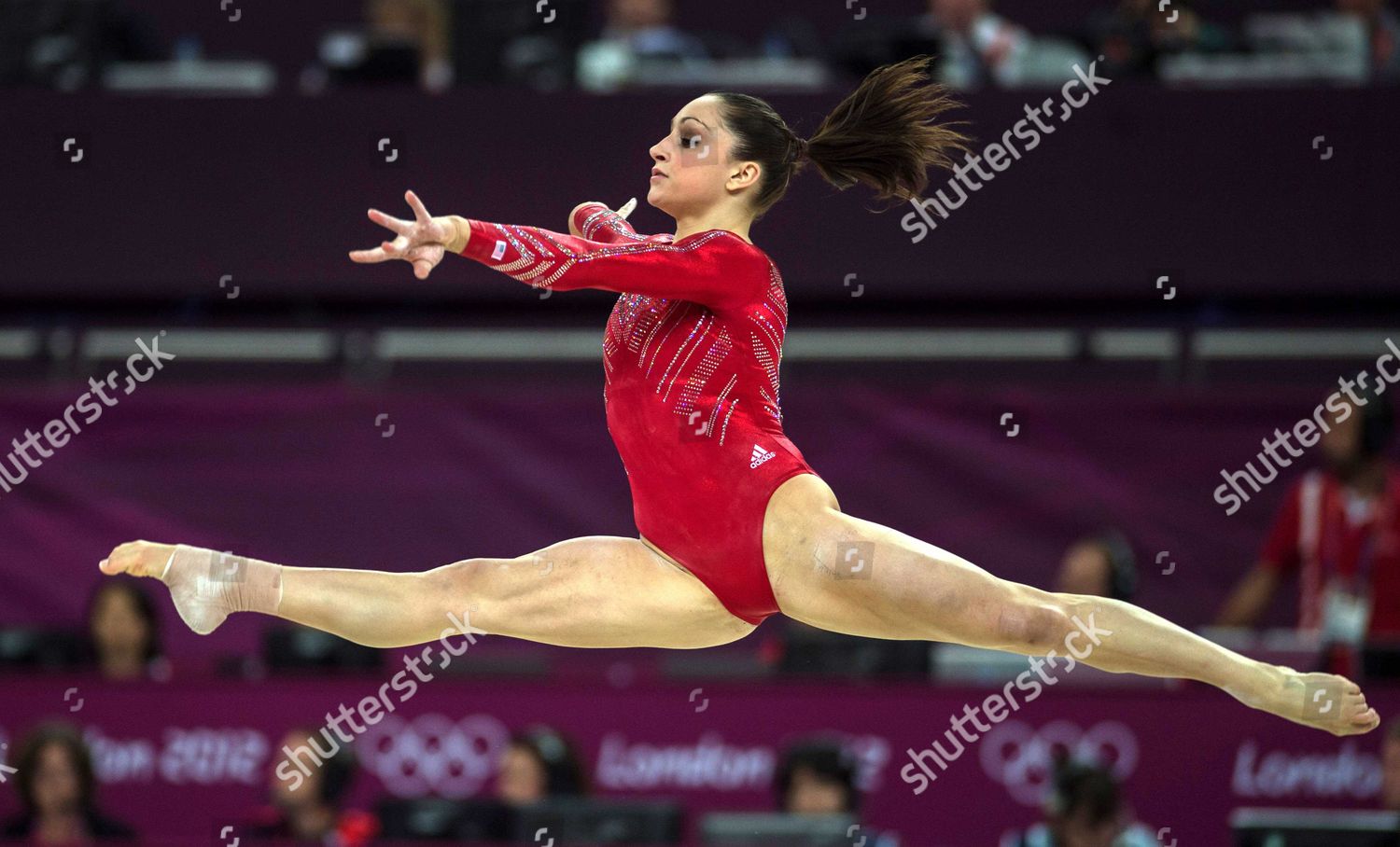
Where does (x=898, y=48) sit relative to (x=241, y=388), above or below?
above

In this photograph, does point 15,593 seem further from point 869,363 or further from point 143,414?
point 869,363

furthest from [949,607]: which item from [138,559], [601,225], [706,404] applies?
[138,559]

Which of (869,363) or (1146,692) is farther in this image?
(869,363)

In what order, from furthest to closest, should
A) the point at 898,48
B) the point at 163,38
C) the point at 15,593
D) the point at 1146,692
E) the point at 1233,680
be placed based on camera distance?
the point at 163,38 → the point at 15,593 → the point at 898,48 → the point at 1146,692 → the point at 1233,680

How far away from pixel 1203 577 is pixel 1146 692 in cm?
169

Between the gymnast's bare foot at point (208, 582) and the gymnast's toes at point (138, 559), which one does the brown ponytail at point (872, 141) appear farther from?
A: the gymnast's toes at point (138, 559)

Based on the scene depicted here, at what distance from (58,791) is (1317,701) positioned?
4.89 meters

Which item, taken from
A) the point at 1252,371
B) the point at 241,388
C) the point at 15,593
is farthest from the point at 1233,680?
the point at 15,593

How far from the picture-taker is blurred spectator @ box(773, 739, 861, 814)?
7.14 m

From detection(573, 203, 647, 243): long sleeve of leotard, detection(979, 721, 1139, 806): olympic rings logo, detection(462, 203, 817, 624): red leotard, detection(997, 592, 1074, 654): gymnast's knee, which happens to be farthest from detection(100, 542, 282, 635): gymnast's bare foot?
detection(979, 721, 1139, 806): olympic rings logo

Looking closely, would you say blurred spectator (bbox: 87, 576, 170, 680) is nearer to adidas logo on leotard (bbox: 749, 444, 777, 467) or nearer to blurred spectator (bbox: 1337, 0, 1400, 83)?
adidas logo on leotard (bbox: 749, 444, 777, 467)

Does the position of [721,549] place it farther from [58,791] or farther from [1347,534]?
Result: [1347,534]

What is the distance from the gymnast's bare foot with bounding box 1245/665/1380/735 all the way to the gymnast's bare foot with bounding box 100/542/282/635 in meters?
2.49

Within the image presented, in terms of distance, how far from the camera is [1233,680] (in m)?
4.57
